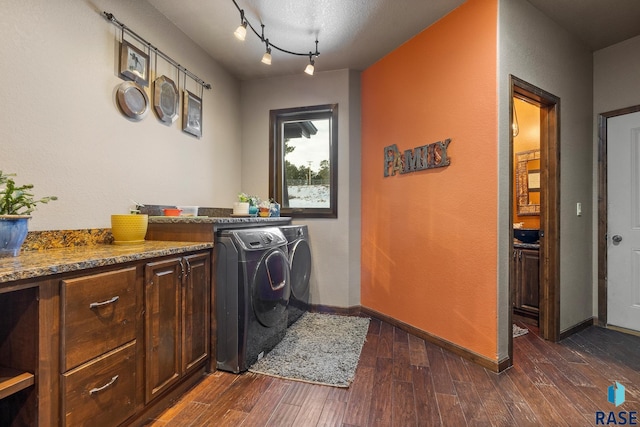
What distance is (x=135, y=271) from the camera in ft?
4.53

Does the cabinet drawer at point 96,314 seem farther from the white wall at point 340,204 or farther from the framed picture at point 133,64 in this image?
the white wall at point 340,204

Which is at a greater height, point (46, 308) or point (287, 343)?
point (46, 308)

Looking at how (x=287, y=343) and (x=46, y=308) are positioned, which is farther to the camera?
(x=287, y=343)

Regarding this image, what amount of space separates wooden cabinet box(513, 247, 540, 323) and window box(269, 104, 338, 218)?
1.96 meters

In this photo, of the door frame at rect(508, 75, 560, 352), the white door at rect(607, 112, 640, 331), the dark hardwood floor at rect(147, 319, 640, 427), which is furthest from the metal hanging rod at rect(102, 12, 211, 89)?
the white door at rect(607, 112, 640, 331)

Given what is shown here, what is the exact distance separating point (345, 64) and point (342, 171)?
3.71ft

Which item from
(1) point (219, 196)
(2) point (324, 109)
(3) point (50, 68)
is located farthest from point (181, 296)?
(2) point (324, 109)

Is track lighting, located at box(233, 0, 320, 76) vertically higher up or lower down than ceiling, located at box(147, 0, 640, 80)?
lower down

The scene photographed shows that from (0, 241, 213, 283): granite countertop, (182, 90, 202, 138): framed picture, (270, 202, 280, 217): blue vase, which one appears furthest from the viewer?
(270, 202, 280, 217): blue vase

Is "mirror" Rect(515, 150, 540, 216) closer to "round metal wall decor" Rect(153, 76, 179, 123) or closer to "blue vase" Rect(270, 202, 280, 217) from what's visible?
"blue vase" Rect(270, 202, 280, 217)

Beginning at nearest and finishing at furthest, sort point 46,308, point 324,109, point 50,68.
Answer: point 46,308, point 50,68, point 324,109

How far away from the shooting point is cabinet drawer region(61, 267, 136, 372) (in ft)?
3.60

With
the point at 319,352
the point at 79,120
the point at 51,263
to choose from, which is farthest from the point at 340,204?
the point at 51,263

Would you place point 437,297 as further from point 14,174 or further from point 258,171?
point 14,174
